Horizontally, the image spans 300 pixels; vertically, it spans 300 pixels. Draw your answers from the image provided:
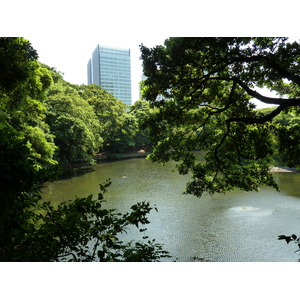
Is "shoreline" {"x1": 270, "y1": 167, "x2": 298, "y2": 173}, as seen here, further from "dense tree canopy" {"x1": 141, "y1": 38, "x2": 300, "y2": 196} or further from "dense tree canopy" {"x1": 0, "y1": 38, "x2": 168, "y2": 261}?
"dense tree canopy" {"x1": 0, "y1": 38, "x2": 168, "y2": 261}

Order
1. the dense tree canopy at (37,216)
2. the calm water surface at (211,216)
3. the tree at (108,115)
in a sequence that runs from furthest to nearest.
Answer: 1. the tree at (108,115)
2. the calm water surface at (211,216)
3. the dense tree canopy at (37,216)

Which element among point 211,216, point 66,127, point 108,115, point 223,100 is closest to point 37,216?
point 223,100

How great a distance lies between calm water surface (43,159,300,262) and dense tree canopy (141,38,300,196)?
1.92 ft

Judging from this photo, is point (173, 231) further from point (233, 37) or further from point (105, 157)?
point (105, 157)

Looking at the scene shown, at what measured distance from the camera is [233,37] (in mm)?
2633

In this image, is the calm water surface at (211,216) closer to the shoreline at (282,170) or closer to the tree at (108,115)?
the shoreline at (282,170)

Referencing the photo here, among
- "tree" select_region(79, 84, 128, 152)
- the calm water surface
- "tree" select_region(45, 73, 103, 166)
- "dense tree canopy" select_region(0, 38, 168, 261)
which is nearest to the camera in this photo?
"dense tree canopy" select_region(0, 38, 168, 261)

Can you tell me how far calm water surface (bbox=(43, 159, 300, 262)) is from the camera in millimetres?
4746

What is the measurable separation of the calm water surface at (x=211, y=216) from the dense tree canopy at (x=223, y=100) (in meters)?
0.59

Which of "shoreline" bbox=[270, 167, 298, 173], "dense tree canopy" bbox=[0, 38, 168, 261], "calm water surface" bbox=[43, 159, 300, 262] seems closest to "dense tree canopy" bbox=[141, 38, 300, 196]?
"calm water surface" bbox=[43, 159, 300, 262]

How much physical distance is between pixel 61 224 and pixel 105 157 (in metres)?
14.2

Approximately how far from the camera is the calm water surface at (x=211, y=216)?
15.6 ft

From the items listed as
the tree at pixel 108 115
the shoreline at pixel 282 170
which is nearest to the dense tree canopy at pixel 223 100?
the shoreline at pixel 282 170
